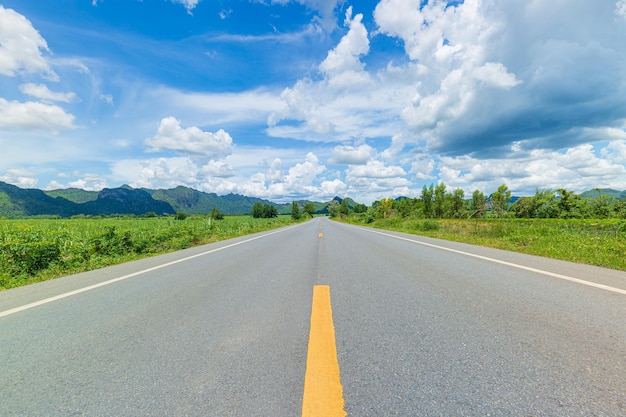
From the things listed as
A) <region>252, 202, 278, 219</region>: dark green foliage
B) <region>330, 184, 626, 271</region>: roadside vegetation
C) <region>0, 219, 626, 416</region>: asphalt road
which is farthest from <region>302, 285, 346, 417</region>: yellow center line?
<region>252, 202, 278, 219</region>: dark green foliage

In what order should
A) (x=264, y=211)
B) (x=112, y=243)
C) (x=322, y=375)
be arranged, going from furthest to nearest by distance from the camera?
(x=264, y=211)
(x=112, y=243)
(x=322, y=375)

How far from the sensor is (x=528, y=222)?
3228cm

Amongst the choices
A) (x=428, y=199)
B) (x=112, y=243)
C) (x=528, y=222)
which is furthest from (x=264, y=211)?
(x=112, y=243)

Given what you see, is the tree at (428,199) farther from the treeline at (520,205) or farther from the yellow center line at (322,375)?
the yellow center line at (322,375)

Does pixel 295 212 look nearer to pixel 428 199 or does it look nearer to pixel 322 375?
pixel 428 199

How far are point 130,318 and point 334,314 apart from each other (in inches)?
85.3

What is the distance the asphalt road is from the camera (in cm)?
151

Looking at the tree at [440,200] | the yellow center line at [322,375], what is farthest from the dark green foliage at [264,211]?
the yellow center line at [322,375]

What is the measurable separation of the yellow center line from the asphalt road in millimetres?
52

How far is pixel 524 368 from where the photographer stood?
179 cm

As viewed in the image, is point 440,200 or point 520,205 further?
point 440,200

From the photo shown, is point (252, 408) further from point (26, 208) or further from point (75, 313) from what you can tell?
point (26, 208)

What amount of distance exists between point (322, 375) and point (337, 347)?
0.40 m

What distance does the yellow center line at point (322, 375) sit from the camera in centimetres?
143
